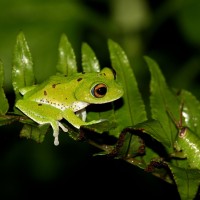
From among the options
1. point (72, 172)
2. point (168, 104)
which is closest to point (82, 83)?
point (168, 104)

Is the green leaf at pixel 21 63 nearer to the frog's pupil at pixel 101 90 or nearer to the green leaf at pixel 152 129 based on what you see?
the frog's pupil at pixel 101 90

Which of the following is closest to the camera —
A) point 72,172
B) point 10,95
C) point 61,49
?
point 61,49

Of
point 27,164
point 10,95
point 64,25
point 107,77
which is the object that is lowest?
point 27,164

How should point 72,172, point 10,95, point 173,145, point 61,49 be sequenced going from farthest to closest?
point 10,95 < point 72,172 < point 61,49 < point 173,145

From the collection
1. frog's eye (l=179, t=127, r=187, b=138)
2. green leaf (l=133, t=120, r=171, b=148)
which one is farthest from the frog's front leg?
frog's eye (l=179, t=127, r=187, b=138)

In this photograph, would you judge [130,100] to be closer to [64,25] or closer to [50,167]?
[50,167]

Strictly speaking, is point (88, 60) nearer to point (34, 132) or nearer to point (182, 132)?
point (34, 132)

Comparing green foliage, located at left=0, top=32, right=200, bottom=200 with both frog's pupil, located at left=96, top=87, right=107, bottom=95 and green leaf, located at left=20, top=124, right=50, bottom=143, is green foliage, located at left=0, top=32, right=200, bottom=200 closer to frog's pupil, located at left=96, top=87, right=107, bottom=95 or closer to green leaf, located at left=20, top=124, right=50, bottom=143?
green leaf, located at left=20, top=124, right=50, bottom=143

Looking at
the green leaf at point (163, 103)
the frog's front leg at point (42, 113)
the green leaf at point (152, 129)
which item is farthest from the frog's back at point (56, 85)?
the green leaf at point (152, 129)

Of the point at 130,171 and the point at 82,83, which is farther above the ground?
the point at 82,83
